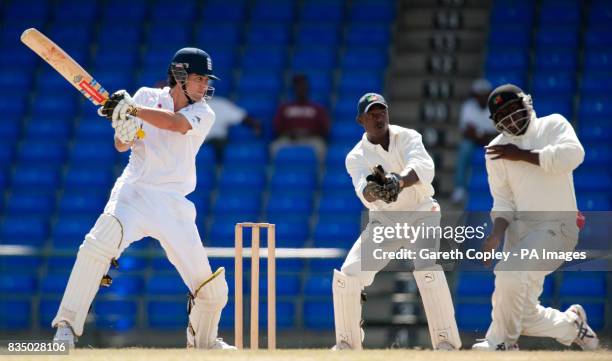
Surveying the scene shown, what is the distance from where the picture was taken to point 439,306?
21.5ft

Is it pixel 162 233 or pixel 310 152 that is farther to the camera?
pixel 310 152

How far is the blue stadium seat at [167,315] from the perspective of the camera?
8977 millimetres

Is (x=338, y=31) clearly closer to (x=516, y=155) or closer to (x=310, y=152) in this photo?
(x=310, y=152)

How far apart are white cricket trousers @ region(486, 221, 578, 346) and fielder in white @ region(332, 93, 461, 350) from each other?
0.26 meters

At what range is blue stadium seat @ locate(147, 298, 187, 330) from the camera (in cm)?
898

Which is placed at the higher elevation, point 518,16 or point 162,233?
point 518,16

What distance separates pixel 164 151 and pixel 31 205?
4.76 metres

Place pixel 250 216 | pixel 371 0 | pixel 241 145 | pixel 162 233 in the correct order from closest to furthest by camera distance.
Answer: pixel 162 233
pixel 250 216
pixel 241 145
pixel 371 0

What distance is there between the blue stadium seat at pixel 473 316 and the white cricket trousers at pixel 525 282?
216 centimetres

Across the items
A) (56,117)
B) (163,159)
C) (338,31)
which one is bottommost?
(163,159)

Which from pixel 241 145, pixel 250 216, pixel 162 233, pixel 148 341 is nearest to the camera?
pixel 162 233

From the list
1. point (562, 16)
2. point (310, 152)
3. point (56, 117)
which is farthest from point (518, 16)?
point (56, 117)

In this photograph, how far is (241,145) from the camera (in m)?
11.0

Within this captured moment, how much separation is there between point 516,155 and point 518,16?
19.3 feet
